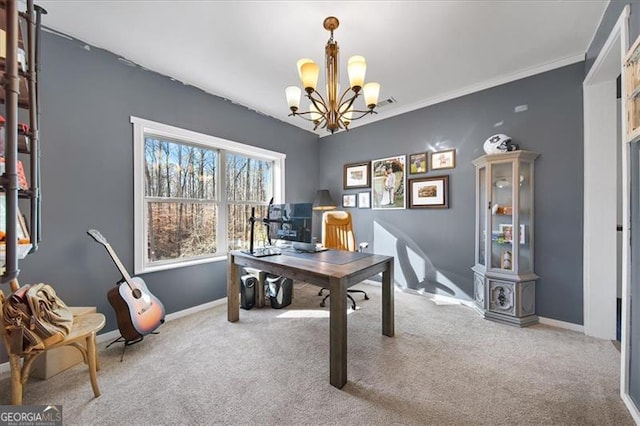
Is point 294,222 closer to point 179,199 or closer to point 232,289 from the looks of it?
point 232,289

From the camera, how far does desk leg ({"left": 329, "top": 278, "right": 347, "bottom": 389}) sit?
5.36ft

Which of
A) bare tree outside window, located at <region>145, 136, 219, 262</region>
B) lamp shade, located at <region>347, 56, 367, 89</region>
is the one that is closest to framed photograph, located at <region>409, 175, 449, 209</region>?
lamp shade, located at <region>347, 56, 367, 89</region>

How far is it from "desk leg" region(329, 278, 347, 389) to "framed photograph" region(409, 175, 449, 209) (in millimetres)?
2200

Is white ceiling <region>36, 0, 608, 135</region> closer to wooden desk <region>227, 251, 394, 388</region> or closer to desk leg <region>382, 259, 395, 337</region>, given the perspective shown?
wooden desk <region>227, 251, 394, 388</region>

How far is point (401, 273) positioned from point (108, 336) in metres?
3.43

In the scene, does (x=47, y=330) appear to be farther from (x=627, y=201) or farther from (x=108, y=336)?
(x=627, y=201)

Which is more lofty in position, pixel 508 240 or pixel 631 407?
pixel 508 240

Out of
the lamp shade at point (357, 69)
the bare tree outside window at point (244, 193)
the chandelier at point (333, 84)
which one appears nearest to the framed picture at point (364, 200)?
the bare tree outside window at point (244, 193)

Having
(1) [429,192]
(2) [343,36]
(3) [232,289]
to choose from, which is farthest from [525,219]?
(3) [232,289]

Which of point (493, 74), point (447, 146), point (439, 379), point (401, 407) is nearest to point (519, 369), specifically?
point (439, 379)

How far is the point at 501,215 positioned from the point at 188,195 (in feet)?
11.7

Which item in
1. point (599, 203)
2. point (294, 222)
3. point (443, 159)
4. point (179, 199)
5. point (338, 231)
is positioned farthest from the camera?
point (338, 231)

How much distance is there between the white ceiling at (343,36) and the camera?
5.84 feet

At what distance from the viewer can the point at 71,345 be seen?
157 centimetres
